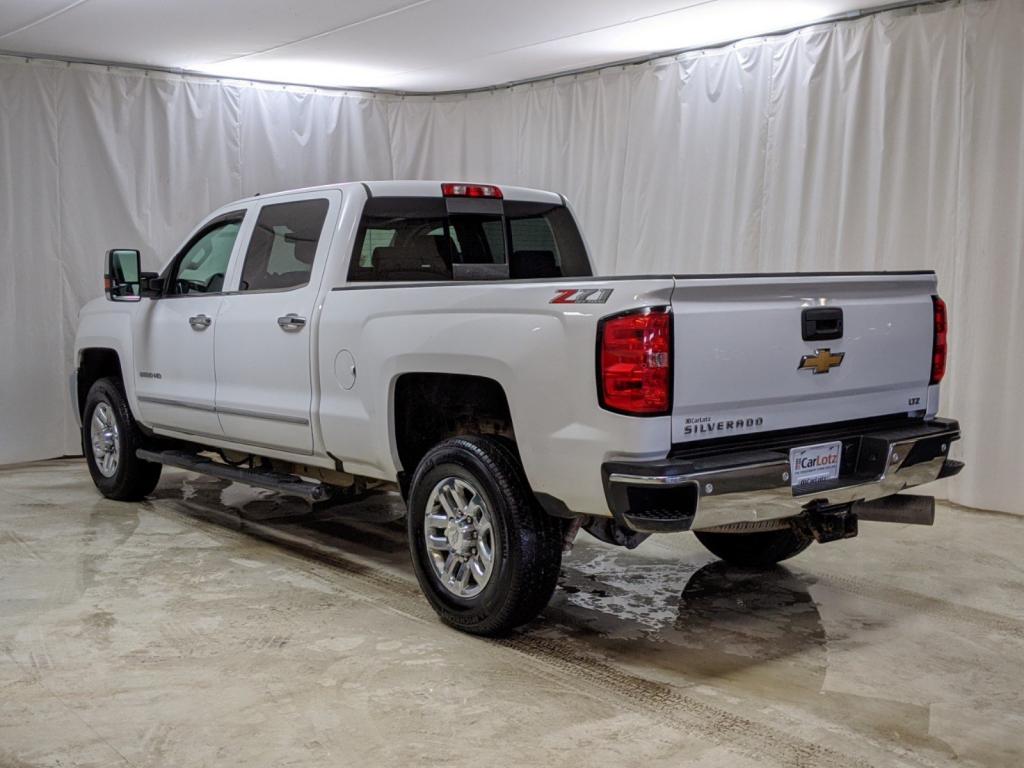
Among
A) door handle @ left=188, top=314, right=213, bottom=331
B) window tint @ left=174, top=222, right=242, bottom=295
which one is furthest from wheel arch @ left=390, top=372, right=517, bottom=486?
window tint @ left=174, top=222, right=242, bottom=295

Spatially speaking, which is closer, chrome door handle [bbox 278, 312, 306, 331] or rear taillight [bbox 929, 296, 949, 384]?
rear taillight [bbox 929, 296, 949, 384]

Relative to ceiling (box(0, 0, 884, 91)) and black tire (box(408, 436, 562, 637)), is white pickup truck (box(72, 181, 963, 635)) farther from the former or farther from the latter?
ceiling (box(0, 0, 884, 91))

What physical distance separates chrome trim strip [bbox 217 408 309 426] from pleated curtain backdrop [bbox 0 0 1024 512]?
12.7 feet

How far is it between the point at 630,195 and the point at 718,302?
211 inches

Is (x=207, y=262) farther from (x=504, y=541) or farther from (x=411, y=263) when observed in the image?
(x=504, y=541)

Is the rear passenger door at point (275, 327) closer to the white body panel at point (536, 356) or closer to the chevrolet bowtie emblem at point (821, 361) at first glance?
the white body panel at point (536, 356)

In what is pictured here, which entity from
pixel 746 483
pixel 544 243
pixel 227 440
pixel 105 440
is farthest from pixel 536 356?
pixel 105 440

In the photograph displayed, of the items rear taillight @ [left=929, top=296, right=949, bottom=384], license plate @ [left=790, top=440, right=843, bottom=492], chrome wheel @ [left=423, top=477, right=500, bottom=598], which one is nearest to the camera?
license plate @ [left=790, top=440, right=843, bottom=492]

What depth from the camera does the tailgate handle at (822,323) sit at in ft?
13.3

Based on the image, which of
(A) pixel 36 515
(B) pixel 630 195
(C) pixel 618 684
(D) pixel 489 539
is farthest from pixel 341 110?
(C) pixel 618 684

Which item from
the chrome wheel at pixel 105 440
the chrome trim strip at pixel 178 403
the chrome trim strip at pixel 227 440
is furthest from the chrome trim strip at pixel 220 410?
the chrome wheel at pixel 105 440

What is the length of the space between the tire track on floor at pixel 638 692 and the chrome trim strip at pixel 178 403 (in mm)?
1111

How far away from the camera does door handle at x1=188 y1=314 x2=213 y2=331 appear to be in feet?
19.7

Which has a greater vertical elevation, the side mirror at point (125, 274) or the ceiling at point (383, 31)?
the ceiling at point (383, 31)
